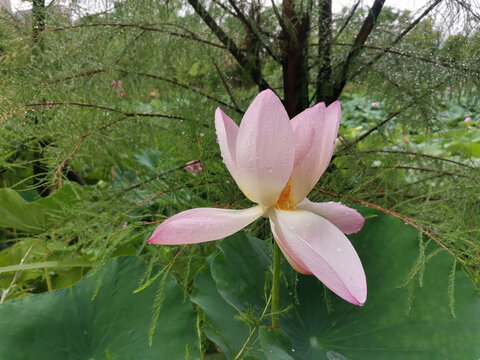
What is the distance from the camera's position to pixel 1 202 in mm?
809

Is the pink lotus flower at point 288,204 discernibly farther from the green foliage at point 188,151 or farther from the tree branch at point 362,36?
the tree branch at point 362,36

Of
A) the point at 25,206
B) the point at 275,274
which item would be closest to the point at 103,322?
the point at 275,274

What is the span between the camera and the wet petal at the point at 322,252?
0.80ft

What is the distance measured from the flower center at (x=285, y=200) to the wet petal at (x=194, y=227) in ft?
0.13

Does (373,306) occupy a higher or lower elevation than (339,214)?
lower

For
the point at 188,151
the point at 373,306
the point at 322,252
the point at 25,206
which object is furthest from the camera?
the point at 25,206

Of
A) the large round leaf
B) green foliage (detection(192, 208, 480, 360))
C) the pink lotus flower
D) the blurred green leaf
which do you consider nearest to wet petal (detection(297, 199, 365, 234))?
the pink lotus flower

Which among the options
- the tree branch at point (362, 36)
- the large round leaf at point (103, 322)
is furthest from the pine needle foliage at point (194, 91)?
the large round leaf at point (103, 322)

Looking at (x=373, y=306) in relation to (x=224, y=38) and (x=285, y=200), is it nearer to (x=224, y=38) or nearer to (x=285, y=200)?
(x=285, y=200)

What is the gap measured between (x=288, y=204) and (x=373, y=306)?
0.20m

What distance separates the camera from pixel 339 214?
12.2 inches

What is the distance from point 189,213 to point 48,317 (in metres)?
0.29

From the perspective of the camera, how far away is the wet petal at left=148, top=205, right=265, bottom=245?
28 centimetres

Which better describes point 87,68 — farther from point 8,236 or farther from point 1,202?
point 8,236
